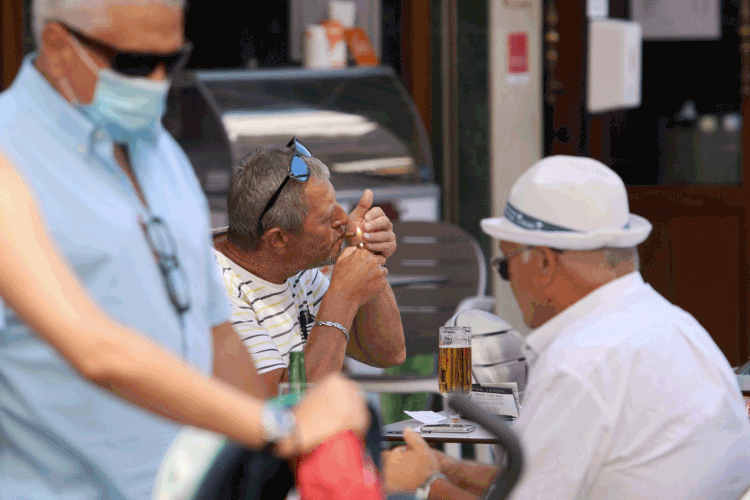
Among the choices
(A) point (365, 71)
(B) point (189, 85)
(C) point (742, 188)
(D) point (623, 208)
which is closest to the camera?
(D) point (623, 208)

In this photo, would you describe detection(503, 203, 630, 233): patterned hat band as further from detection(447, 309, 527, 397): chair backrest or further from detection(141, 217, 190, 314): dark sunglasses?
detection(447, 309, 527, 397): chair backrest

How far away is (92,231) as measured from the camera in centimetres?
109

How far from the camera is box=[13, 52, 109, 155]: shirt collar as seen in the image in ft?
3.70

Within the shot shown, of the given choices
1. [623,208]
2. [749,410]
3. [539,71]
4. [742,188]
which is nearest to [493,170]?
[539,71]

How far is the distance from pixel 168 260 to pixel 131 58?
0.23 meters

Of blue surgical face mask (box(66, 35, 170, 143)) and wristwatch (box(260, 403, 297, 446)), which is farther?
blue surgical face mask (box(66, 35, 170, 143))

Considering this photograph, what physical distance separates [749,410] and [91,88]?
180 centimetres

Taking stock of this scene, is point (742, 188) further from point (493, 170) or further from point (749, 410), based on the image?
point (749, 410)

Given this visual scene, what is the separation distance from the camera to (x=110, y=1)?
111 cm

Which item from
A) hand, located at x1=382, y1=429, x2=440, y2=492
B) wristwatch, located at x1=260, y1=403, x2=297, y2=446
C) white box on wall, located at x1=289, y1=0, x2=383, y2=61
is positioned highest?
white box on wall, located at x1=289, y1=0, x2=383, y2=61

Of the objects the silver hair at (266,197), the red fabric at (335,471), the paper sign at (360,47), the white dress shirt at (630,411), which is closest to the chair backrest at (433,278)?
the paper sign at (360,47)

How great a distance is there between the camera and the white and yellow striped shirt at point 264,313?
2.29 m

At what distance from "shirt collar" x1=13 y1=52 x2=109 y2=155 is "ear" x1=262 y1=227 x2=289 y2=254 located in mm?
1251

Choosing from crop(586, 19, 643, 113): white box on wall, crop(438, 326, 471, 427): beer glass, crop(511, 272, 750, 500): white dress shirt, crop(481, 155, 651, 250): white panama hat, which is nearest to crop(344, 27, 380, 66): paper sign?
crop(586, 19, 643, 113): white box on wall
